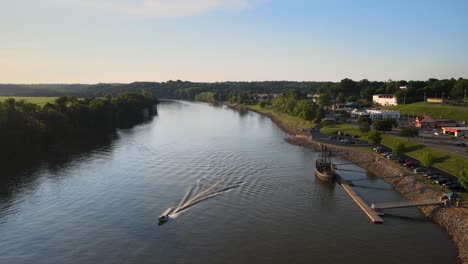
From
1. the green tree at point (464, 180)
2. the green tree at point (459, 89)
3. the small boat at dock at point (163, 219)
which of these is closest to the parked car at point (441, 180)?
the green tree at point (464, 180)

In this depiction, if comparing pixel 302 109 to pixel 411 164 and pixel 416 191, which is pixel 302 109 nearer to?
pixel 411 164

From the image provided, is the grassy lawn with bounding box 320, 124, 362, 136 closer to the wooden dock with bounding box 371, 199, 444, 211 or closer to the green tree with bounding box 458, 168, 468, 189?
the green tree with bounding box 458, 168, 468, 189

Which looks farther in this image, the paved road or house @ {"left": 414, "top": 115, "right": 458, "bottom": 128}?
house @ {"left": 414, "top": 115, "right": 458, "bottom": 128}

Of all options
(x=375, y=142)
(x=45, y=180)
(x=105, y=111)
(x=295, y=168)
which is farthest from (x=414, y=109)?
(x=45, y=180)

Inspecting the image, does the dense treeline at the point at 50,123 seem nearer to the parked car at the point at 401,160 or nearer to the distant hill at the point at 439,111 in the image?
the parked car at the point at 401,160

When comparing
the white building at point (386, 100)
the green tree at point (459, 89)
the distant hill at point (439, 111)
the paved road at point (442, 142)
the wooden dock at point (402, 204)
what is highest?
the green tree at point (459, 89)

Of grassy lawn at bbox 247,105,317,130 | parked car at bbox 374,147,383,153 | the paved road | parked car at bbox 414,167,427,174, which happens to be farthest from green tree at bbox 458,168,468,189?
grassy lawn at bbox 247,105,317,130
